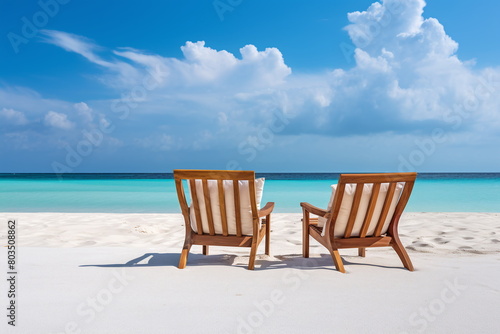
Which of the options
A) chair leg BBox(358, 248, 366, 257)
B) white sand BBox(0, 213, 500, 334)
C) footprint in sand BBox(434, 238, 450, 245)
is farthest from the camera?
footprint in sand BBox(434, 238, 450, 245)

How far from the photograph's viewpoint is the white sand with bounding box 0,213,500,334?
220 cm

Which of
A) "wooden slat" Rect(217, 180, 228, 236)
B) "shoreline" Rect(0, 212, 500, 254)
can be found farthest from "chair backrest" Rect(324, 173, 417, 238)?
"shoreline" Rect(0, 212, 500, 254)

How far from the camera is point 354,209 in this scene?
3.34 m

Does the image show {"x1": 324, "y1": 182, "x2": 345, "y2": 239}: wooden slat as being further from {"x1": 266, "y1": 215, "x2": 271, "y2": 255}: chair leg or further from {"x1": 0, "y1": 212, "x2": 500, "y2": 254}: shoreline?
{"x1": 0, "y1": 212, "x2": 500, "y2": 254}: shoreline

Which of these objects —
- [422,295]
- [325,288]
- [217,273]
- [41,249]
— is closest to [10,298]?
[217,273]

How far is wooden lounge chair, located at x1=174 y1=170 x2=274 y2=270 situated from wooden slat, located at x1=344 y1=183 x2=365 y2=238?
84 cm

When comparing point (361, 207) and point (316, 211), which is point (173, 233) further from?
point (361, 207)

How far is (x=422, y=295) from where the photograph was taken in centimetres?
273

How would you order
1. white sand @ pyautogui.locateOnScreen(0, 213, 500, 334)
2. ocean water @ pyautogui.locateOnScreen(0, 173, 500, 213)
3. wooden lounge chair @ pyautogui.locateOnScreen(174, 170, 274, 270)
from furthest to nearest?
ocean water @ pyautogui.locateOnScreen(0, 173, 500, 213), wooden lounge chair @ pyautogui.locateOnScreen(174, 170, 274, 270), white sand @ pyautogui.locateOnScreen(0, 213, 500, 334)

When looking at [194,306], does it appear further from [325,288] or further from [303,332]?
[325,288]

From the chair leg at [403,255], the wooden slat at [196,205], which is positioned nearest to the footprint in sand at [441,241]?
the chair leg at [403,255]

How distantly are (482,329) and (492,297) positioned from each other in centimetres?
72

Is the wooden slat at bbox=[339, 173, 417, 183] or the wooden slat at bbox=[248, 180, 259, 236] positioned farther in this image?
the wooden slat at bbox=[248, 180, 259, 236]

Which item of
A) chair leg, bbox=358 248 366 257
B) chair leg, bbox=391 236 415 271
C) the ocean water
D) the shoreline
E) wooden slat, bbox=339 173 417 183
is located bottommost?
the ocean water
